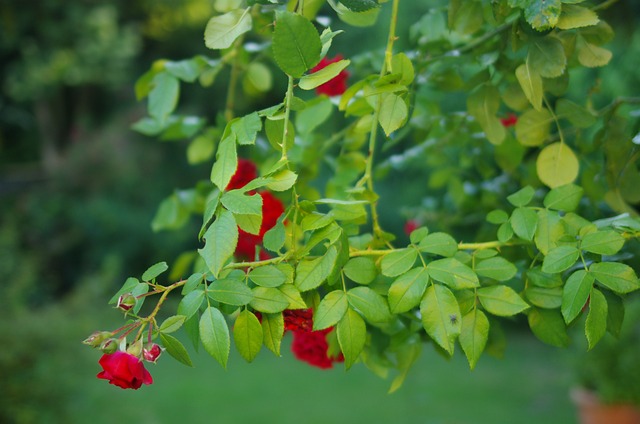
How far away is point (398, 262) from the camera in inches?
19.3

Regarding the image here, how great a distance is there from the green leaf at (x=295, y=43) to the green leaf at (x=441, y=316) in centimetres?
17

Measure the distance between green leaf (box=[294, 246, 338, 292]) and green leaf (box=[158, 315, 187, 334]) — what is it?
7cm

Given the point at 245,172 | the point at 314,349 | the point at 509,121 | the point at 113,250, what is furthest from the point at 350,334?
the point at 113,250

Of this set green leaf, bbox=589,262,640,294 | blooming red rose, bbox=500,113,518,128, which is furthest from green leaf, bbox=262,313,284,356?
blooming red rose, bbox=500,113,518,128

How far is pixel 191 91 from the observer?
570 centimetres

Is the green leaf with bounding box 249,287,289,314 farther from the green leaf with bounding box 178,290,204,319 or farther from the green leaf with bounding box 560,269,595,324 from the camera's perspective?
the green leaf with bounding box 560,269,595,324

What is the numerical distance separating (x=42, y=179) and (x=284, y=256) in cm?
519

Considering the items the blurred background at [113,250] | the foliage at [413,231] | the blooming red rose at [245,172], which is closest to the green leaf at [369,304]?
the foliage at [413,231]

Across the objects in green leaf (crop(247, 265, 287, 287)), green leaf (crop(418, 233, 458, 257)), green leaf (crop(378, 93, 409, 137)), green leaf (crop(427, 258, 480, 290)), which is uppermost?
green leaf (crop(378, 93, 409, 137))

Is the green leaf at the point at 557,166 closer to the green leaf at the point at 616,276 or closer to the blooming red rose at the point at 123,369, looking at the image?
the green leaf at the point at 616,276

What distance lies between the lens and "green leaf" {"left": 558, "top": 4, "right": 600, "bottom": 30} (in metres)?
0.52

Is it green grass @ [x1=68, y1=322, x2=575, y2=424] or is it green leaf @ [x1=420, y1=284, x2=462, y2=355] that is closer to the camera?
green leaf @ [x1=420, y1=284, x2=462, y2=355]

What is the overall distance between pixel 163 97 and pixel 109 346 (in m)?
0.39

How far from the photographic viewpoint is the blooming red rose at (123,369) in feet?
1.42
